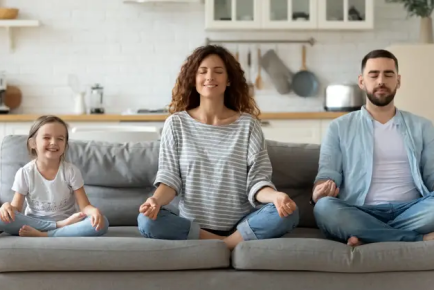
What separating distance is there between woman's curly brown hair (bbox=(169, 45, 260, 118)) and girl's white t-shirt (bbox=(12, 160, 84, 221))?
1.84ft

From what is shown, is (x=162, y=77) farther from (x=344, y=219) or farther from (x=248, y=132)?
(x=344, y=219)

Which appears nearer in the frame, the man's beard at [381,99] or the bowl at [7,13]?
the man's beard at [381,99]

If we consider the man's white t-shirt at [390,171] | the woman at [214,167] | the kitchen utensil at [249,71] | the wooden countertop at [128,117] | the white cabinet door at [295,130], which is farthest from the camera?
the kitchen utensil at [249,71]

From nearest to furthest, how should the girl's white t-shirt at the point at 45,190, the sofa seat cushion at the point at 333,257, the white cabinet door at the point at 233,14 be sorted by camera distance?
1. the sofa seat cushion at the point at 333,257
2. the girl's white t-shirt at the point at 45,190
3. the white cabinet door at the point at 233,14

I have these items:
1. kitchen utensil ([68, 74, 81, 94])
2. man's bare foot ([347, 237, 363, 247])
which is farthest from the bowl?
man's bare foot ([347, 237, 363, 247])

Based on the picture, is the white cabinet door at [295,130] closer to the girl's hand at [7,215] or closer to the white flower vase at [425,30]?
the white flower vase at [425,30]

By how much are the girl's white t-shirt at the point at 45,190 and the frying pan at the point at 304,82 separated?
3182 millimetres

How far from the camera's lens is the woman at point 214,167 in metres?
2.78

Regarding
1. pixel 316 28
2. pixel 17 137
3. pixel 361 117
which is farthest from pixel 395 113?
pixel 316 28

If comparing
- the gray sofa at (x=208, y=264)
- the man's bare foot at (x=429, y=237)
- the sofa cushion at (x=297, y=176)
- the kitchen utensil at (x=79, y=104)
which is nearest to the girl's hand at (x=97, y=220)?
the gray sofa at (x=208, y=264)

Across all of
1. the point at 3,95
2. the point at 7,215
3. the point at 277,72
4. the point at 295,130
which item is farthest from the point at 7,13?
the point at 7,215

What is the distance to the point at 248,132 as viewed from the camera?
3020 millimetres

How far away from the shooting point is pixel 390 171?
3.06 metres

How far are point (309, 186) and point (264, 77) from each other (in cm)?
270
